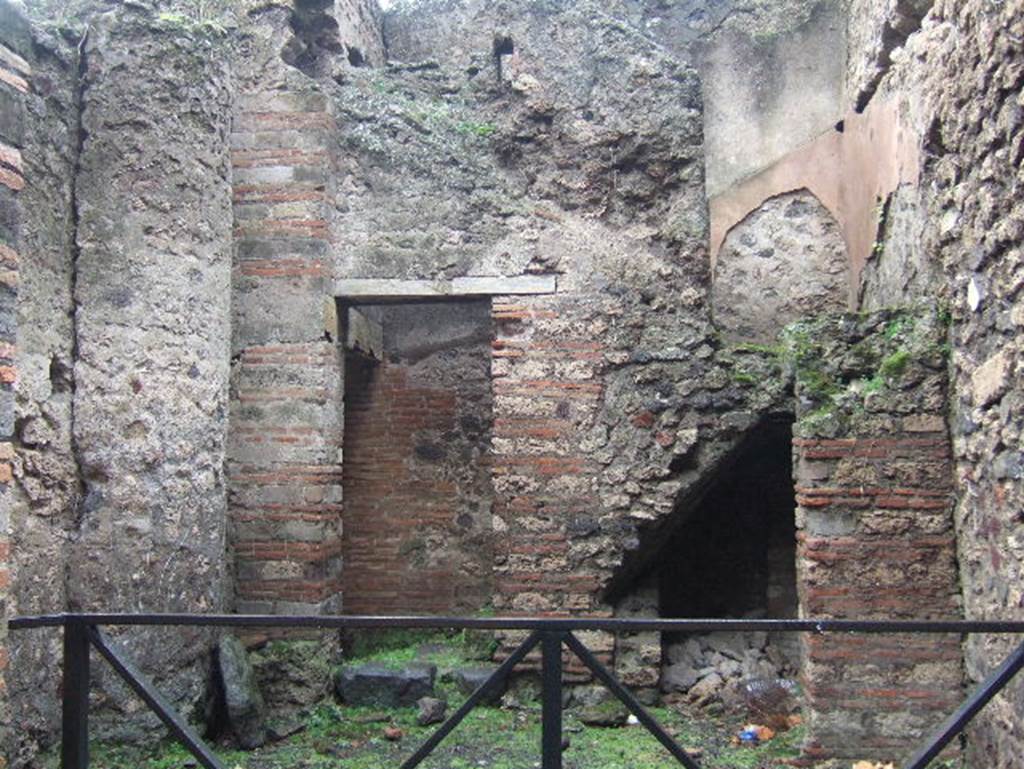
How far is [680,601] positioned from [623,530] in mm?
1527

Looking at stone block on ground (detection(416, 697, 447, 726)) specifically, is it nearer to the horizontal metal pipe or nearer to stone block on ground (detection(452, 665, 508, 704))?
stone block on ground (detection(452, 665, 508, 704))

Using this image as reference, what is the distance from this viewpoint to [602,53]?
627cm

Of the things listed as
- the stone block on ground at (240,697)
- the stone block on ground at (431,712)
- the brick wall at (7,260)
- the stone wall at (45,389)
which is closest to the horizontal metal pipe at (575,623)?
the brick wall at (7,260)

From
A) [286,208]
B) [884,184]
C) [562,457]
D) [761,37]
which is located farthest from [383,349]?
[761,37]

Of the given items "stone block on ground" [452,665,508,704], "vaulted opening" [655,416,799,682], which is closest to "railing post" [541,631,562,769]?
"stone block on ground" [452,665,508,704]

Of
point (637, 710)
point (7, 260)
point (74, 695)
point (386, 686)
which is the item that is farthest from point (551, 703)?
point (386, 686)

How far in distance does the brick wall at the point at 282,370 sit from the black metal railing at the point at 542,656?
11.1 feet

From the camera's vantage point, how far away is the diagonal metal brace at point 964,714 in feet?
7.64

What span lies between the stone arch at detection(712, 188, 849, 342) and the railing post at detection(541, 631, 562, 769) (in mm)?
6337

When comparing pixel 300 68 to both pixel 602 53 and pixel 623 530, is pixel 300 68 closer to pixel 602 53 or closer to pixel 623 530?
pixel 602 53

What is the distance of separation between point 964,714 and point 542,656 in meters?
1.02

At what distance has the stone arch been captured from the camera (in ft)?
27.8

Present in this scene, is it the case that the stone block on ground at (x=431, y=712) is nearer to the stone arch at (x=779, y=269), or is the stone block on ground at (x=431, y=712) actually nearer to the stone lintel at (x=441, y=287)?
the stone lintel at (x=441, y=287)

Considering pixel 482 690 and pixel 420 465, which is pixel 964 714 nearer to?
pixel 482 690
